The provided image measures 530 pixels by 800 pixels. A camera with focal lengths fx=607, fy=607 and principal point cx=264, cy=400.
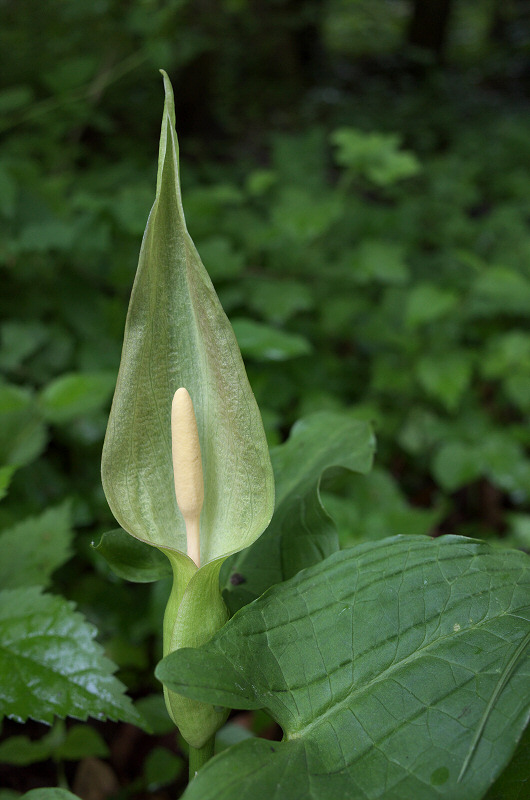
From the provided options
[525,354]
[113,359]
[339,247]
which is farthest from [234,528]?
[339,247]

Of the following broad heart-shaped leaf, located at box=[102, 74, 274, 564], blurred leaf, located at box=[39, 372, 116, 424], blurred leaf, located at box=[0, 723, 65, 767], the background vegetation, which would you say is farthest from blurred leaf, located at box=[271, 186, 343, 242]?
blurred leaf, located at box=[0, 723, 65, 767]

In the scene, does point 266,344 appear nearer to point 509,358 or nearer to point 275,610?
point 275,610

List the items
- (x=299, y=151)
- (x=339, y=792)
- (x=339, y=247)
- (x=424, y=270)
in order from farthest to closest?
(x=299, y=151), (x=424, y=270), (x=339, y=247), (x=339, y=792)

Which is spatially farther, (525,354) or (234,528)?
(525,354)

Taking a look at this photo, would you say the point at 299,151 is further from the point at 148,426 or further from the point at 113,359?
the point at 148,426

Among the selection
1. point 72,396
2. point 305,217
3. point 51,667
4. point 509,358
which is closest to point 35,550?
point 51,667
